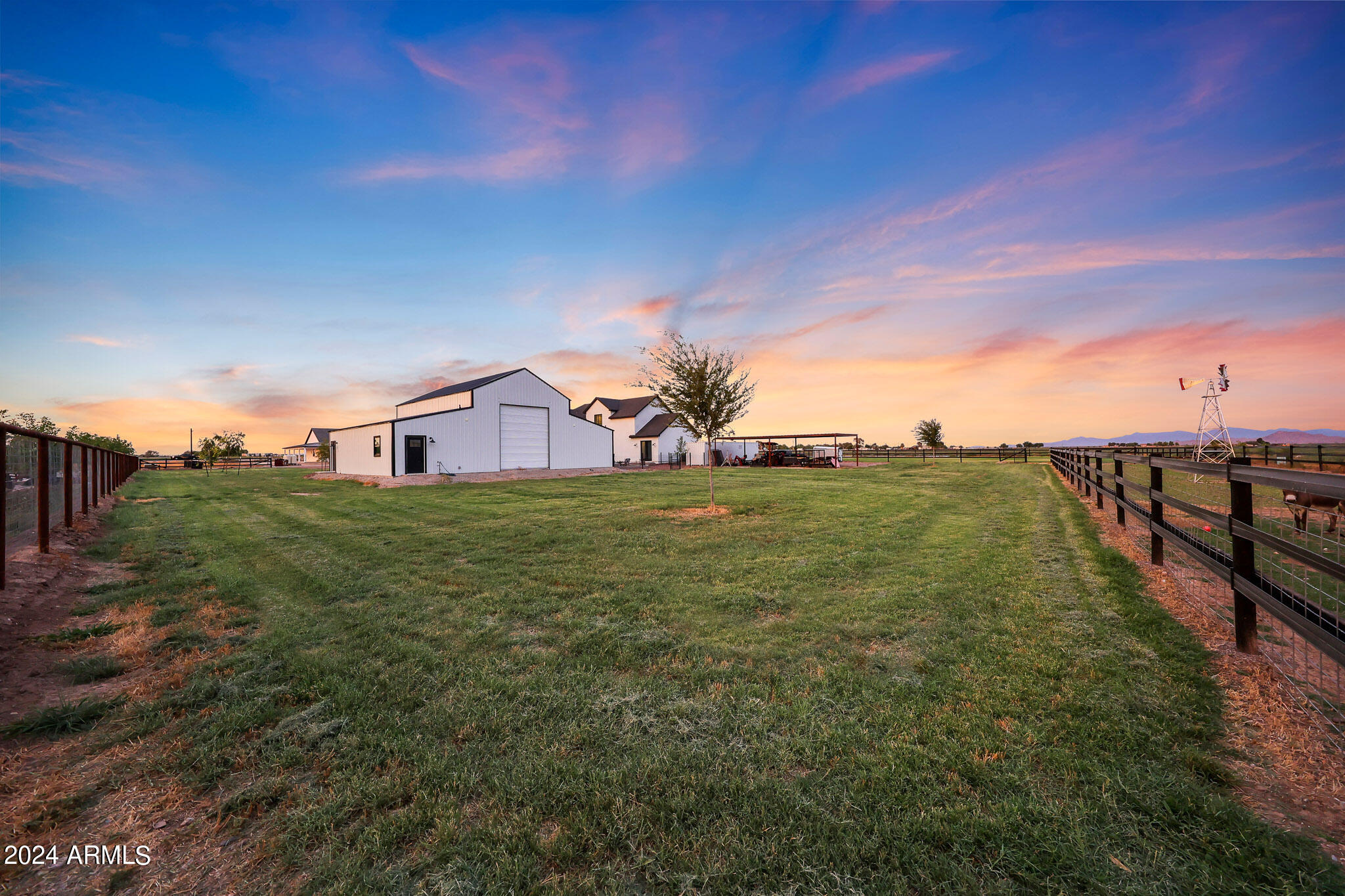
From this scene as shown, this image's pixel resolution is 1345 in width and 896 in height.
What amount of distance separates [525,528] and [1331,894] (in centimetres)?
996

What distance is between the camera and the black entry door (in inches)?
1019

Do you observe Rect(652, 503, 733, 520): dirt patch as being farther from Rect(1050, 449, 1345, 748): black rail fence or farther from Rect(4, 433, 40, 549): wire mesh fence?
Rect(4, 433, 40, 549): wire mesh fence

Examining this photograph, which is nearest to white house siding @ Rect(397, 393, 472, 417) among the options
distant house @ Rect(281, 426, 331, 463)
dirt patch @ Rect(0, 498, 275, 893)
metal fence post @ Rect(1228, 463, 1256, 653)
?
dirt patch @ Rect(0, 498, 275, 893)

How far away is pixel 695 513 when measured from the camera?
1175 centimetres

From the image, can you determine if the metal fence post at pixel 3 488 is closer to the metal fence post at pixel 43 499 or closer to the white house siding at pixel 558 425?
the metal fence post at pixel 43 499

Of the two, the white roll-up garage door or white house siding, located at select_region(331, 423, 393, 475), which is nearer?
white house siding, located at select_region(331, 423, 393, 475)

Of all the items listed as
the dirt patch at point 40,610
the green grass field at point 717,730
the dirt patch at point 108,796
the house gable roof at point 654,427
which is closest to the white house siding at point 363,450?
the dirt patch at point 40,610

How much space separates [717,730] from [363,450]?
109ft

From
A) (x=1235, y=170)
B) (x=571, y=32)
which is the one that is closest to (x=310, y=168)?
(x=571, y=32)

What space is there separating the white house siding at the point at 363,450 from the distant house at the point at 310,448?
165 feet

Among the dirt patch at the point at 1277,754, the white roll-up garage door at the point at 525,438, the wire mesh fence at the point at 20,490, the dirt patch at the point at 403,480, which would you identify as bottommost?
the dirt patch at the point at 1277,754

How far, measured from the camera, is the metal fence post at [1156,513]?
5.64 metres

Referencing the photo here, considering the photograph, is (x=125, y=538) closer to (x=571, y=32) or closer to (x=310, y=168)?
(x=310, y=168)

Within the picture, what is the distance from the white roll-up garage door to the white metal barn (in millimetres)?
43
